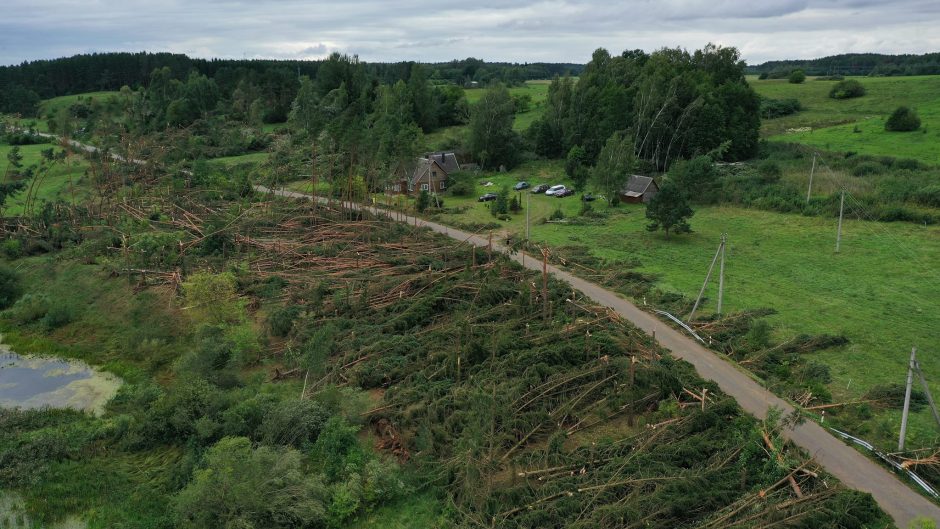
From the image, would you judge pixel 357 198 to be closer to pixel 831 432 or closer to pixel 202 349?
pixel 202 349

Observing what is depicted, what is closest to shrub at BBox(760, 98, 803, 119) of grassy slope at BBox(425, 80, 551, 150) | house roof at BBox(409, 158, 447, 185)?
grassy slope at BBox(425, 80, 551, 150)

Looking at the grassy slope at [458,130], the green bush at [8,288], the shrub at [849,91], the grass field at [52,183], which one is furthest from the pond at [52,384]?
the shrub at [849,91]

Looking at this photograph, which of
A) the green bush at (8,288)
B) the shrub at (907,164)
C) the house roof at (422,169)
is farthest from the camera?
the house roof at (422,169)

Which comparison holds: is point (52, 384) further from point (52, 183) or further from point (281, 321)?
point (52, 183)

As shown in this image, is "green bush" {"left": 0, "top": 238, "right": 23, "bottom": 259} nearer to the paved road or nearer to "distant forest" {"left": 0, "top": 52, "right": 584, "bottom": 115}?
the paved road

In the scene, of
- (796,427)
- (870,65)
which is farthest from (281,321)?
(870,65)

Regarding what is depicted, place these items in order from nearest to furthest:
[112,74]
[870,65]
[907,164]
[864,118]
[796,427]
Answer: [796,427]
[907,164]
[864,118]
[112,74]
[870,65]

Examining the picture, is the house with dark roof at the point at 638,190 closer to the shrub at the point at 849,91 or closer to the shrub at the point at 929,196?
the shrub at the point at 929,196
